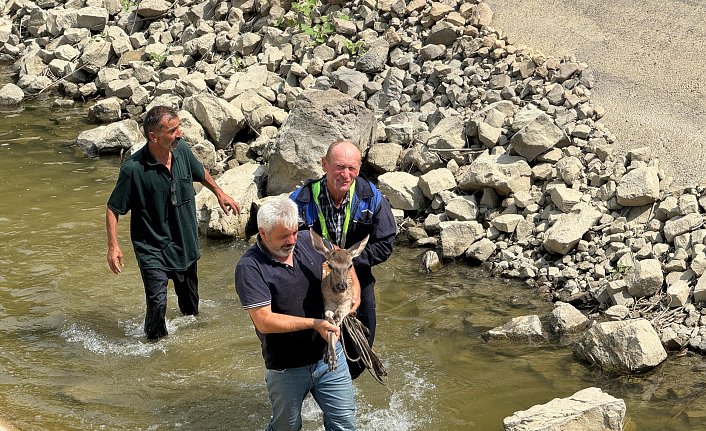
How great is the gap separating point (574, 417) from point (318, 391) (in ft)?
6.07

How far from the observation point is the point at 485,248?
9656mm

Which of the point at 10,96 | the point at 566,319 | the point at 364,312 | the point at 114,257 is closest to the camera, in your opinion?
the point at 364,312

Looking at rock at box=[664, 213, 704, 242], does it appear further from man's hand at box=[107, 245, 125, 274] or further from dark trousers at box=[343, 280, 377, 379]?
man's hand at box=[107, 245, 125, 274]

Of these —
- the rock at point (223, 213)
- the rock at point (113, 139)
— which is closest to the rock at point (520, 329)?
the rock at point (223, 213)

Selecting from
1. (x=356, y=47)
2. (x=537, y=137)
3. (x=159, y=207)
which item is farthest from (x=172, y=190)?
(x=356, y=47)

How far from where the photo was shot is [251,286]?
5039 mm

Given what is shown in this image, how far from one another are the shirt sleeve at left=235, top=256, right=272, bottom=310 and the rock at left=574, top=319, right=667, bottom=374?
3.48 metres

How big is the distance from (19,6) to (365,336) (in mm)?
14946

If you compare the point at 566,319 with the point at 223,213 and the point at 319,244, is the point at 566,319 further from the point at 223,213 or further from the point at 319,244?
the point at 223,213

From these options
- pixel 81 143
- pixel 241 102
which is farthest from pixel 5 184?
pixel 241 102

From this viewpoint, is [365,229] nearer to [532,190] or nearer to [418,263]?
[418,263]

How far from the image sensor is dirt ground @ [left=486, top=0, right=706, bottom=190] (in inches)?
410

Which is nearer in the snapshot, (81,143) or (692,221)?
(692,221)

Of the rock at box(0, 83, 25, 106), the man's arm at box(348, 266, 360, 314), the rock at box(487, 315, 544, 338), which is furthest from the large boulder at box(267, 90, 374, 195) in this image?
the rock at box(0, 83, 25, 106)
